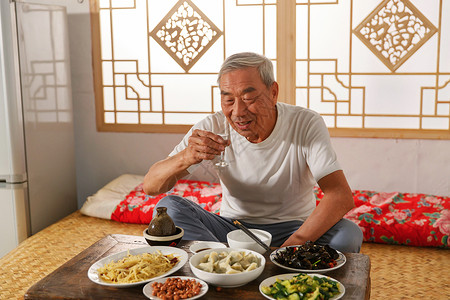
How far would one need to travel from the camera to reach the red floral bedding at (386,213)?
120 inches

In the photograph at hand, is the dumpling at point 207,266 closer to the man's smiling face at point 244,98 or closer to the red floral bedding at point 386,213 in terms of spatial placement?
the man's smiling face at point 244,98

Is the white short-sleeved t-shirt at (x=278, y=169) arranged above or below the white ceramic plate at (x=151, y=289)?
above

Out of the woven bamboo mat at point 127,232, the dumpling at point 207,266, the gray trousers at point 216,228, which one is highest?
the dumpling at point 207,266

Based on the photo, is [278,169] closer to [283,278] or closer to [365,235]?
[283,278]

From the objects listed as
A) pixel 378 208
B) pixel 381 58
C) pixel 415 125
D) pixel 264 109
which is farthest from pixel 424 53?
pixel 264 109

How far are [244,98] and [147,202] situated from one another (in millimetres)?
1671

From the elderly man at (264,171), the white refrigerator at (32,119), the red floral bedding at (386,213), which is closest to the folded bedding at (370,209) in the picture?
the red floral bedding at (386,213)

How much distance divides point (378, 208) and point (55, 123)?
7.88 feet

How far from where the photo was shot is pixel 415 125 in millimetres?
3672

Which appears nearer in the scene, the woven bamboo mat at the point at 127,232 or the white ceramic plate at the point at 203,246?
the white ceramic plate at the point at 203,246

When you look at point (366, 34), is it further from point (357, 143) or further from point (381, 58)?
point (357, 143)

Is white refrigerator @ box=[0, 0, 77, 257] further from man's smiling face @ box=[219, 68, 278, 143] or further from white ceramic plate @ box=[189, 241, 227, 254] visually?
white ceramic plate @ box=[189, 241, 227, 254]

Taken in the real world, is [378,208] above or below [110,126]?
below

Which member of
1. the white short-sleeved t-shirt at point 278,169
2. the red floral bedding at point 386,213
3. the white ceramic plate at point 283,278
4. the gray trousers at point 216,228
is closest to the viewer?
the white ceramic plate at point 283,278
